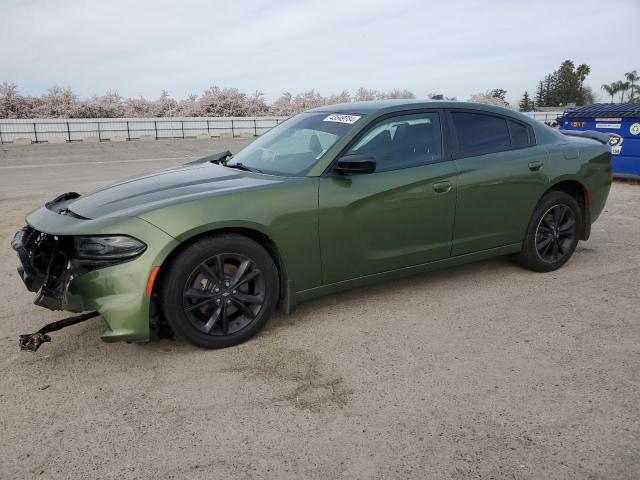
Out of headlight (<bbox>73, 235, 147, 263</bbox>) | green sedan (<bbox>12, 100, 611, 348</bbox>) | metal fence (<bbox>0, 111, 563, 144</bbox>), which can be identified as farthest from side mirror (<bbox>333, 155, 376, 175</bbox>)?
metal fence (<bbox>0, 111, 563, 144</bbox>)

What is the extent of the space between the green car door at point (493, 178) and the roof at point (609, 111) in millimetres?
6560

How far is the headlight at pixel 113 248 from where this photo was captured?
3.17 m

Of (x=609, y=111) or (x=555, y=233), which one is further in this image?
(x=609, y=111)

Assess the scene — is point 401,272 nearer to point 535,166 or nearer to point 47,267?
point 535,166

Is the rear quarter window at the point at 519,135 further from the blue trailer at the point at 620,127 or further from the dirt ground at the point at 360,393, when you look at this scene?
the blue trailer at the point at 620,127

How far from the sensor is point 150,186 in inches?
150

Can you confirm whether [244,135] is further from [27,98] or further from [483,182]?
[483,182]

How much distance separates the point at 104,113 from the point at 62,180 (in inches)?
1330

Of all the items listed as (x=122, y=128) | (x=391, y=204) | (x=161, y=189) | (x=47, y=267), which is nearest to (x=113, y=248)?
(x=47, y=267)

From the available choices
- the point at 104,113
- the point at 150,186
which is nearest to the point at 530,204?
Result: the point at 150,186

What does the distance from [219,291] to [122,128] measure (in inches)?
1214

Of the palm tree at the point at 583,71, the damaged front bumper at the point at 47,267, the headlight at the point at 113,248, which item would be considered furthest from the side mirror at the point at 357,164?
the palm tree at the point at 583,71

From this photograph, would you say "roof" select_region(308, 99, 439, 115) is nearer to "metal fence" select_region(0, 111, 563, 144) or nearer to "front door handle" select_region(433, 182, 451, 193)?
"front door handle" select_region(433, 182, 451, 193)

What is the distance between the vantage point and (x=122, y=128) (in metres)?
31.5
